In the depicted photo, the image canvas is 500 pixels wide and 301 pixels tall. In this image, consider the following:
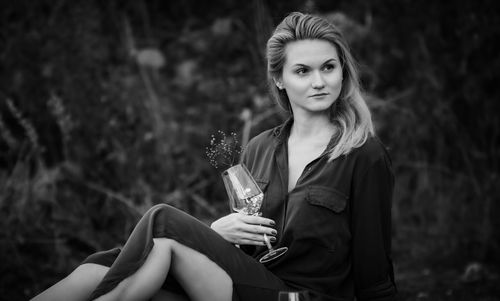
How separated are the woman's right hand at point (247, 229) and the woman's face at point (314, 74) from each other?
22.3 inches

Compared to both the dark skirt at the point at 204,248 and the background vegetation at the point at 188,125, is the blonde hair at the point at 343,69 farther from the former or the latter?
the background vegetation at the point at 188,125

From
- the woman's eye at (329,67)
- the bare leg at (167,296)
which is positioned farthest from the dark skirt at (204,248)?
the woman's eye at (329,67)

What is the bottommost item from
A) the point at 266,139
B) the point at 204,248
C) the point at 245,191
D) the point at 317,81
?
the point at 204,248

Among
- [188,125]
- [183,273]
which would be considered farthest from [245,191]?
[188,125]

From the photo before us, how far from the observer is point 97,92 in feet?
15.3

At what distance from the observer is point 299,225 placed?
2.19 m

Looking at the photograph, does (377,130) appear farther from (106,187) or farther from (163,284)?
(163,284)

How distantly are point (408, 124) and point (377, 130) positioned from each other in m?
0.28

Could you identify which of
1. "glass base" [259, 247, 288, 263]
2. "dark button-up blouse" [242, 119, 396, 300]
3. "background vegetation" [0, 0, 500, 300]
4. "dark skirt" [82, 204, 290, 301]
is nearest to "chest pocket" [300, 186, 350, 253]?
"dark button-up blouse" [242, 119, 396, 300]

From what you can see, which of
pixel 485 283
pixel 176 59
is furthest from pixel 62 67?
pixel 485 283

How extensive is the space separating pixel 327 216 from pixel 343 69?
2.27 ft

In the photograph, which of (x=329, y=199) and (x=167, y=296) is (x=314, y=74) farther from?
(x=167, y=296)

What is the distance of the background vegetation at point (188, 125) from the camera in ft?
12.9

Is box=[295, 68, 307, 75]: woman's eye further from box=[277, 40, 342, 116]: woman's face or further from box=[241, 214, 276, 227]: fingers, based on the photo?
box=[241, 214, 276, 227]: fingers
